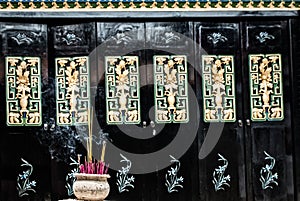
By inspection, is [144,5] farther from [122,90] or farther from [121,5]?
[122,90]

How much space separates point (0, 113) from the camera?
996 cm

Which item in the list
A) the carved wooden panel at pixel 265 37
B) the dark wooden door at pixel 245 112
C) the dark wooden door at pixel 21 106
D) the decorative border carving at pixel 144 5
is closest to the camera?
the dark wooden door at pixel 21 106

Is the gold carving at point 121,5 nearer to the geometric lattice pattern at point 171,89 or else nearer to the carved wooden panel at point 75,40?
the carved wooden panel at point 75,40

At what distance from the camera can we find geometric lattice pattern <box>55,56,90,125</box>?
1016 cm

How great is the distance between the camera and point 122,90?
10.2m

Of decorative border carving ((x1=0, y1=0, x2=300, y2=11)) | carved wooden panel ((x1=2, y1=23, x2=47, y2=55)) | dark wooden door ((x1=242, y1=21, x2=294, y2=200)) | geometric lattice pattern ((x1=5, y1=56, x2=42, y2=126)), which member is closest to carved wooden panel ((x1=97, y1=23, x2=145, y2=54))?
decorative border carving ((x1=0, y1=0, x2=300, y2=11))

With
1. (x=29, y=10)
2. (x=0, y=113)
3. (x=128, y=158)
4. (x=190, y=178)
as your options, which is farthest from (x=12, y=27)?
(x=190, y=178)

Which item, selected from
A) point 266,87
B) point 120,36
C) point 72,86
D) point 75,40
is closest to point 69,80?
point 72,86

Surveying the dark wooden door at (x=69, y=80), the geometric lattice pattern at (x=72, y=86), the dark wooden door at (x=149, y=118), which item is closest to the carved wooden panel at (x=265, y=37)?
the dark wooden door at (x=149, y=118)

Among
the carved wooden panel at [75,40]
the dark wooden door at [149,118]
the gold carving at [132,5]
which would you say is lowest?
the dark wooden door at [149,118]

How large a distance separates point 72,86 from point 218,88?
1.85 m

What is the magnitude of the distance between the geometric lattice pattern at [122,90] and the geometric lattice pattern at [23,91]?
34.2 inches

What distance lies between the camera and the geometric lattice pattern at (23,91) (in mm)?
10008

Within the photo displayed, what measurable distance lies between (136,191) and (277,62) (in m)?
2.45
